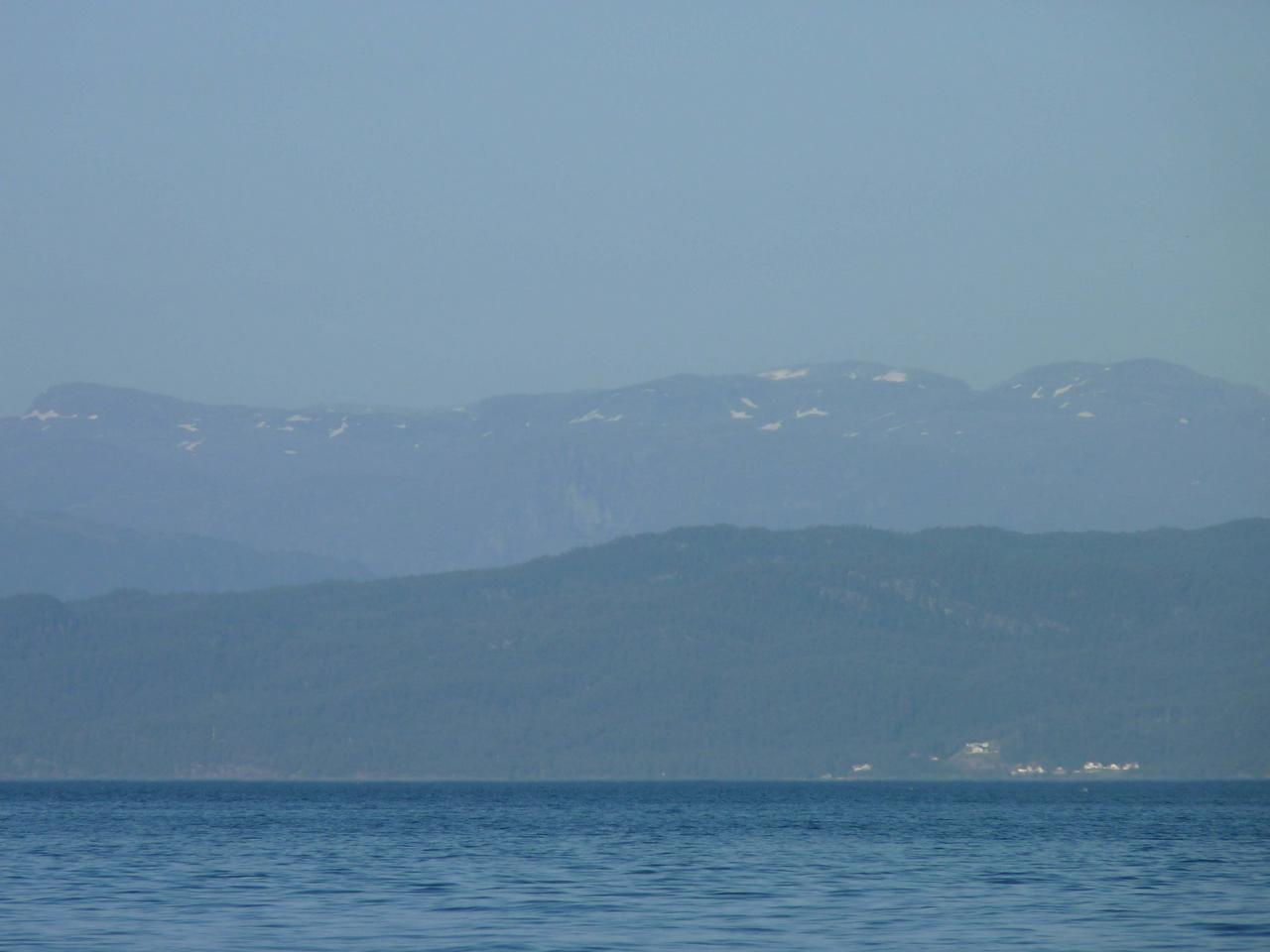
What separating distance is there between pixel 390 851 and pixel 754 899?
3678cm

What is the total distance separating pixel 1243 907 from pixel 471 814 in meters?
115

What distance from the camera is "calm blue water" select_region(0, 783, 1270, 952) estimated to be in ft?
218

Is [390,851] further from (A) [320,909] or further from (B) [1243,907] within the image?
(B) [1243,907]

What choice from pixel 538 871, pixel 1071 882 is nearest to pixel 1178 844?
pixel 1071 882

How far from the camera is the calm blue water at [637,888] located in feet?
218

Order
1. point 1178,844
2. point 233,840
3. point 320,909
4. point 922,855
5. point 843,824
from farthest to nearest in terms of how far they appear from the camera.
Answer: point 843,824, point 233,840, point 1178,844, point 922,855, point 320,909

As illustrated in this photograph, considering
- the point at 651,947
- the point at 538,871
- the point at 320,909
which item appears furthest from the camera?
the point at 538,871

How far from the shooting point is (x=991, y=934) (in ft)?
220

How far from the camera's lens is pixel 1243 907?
242 feet

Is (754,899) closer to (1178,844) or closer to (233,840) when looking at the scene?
(1178,844)

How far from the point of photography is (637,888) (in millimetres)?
84000

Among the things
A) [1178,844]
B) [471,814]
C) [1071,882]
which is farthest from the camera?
[471,814]

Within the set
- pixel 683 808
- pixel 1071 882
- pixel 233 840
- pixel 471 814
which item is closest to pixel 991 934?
pixel 1071 882

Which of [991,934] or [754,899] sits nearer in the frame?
[991,934]
